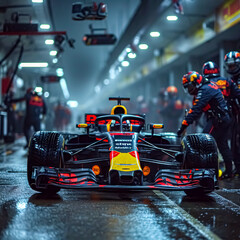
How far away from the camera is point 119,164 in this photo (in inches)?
231

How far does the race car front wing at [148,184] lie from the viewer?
5.73m

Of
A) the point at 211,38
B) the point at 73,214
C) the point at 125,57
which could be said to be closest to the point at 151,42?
the point at 125,57

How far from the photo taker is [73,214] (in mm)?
4910

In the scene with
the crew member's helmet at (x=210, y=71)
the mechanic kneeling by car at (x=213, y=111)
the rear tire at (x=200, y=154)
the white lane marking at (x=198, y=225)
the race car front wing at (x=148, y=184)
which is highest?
the crew member's helmet at (x=210, y=71)

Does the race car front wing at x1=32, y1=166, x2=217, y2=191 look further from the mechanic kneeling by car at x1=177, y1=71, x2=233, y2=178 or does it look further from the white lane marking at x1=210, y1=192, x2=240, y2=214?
the mechanic kneeling by car at x1=177, y1=71, x2=233, y2=178

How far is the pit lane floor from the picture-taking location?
4137 millimetres

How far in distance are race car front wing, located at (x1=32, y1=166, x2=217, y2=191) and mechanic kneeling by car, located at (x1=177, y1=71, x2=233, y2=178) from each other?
2204 millimetres

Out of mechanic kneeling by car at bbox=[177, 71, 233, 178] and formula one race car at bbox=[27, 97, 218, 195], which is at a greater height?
mechanic kneeling by car at bbox=[177, 71, 233, 178]

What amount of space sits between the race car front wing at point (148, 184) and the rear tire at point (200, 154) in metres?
0.22

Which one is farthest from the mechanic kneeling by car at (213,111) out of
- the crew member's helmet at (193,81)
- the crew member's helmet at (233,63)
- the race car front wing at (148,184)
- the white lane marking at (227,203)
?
the race car front wing at (148,184)

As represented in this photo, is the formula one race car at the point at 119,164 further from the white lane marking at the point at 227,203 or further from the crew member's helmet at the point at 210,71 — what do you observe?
the crew member's helmet at the point at 210,71

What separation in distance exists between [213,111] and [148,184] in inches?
112

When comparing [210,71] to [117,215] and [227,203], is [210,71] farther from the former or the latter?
[117,215]

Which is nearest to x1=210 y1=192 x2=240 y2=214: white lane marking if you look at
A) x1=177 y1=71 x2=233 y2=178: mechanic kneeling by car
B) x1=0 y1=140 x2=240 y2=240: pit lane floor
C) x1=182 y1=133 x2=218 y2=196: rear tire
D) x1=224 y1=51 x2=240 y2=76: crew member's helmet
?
x1=0 y1=140 x2=240 y2=240: pit lane floor
